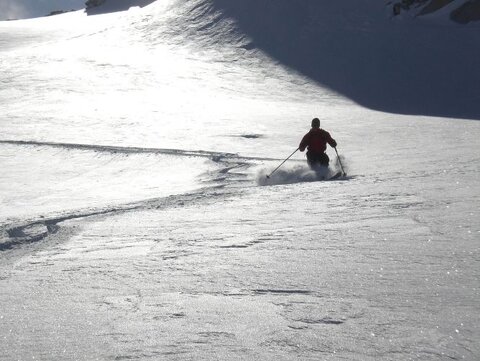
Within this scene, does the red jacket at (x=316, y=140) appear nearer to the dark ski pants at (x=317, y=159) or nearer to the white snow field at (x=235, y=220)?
Result: the dark ski pants at (x=317, y=159)

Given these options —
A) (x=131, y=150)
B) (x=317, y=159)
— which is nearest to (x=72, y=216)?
(x=317, y=159)

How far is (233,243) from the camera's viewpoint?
22.1 feet

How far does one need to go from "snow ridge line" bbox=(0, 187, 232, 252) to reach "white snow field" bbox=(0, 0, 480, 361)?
38 mm

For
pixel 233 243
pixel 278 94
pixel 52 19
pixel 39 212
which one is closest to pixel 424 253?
pixel 233 243

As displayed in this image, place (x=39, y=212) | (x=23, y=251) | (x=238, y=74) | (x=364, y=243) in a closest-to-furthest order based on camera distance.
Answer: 1. (x=364, y=243)
2. (x=23, y=251)
3. (x=39, y=212)
4. (x=238, y=74)

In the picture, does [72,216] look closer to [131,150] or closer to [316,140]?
[316,140]

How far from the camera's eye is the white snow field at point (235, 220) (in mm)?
4535

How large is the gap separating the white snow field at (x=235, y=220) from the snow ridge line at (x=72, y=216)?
4 cm

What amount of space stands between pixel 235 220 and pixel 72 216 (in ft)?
6.48

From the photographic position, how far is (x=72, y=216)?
28.3ft

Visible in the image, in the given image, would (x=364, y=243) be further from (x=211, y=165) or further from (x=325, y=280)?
(x=211, y=165)

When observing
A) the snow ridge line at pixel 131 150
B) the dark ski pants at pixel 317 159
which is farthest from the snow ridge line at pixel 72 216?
the snow ridge line at pixel 131 150

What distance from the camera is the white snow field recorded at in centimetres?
454

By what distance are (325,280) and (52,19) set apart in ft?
134
